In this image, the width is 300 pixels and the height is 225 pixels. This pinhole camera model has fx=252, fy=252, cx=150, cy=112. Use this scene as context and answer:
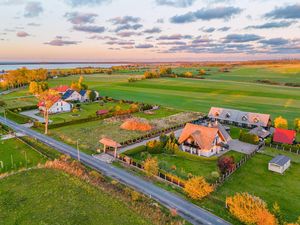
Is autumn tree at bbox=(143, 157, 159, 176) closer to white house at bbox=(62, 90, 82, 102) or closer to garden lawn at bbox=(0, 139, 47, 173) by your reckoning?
garden lawn at bbox=(0, 139, 47, 173)

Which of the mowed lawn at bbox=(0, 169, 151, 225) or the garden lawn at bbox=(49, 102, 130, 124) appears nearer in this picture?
the mowed lawn at bbox=(0, 169, 151, 225)

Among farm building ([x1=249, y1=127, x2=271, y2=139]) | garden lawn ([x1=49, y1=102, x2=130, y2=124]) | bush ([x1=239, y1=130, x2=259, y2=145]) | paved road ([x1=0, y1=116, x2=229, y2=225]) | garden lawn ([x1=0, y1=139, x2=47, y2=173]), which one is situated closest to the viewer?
paved road ([x1=0, y1=116, x2=229, y2=225])

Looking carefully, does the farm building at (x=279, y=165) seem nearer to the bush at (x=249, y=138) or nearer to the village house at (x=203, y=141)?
the village house at (x=203, y=141)

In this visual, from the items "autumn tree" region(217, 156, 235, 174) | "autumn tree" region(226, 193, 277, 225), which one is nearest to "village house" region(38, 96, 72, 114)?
"autumn tree" region(217, 156, 235, 174)

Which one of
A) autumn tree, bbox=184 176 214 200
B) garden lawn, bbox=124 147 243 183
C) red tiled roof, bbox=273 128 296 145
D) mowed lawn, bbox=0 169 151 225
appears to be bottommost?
mowed lawn, bbox=0 169 151 225

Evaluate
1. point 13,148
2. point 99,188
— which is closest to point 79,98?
point 13,148

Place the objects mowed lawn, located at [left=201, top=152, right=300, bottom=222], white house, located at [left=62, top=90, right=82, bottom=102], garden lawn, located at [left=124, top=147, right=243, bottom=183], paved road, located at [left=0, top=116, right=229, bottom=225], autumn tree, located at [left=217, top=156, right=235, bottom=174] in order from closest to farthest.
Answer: paved road, located at [left=0, top=116, right=229, bottom=225] → mowed lawn, located at [left=201, top=152, right=300, bottom=222] → autumn tree, located at [left=217, top=156, right=235, bottom=174] → garden lawn, located at [left=124, top=147, right=243, bottom=183] → white house, located at [left=62, top=90, right=82, bottom=102]

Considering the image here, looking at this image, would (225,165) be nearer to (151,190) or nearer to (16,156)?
(151,190)
